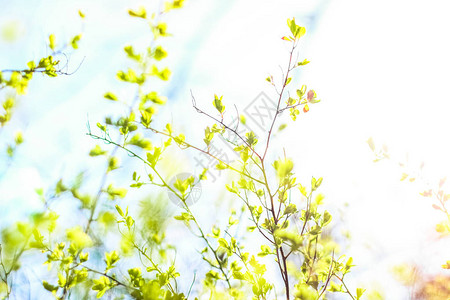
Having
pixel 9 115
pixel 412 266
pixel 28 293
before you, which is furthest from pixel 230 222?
pixel 412 266

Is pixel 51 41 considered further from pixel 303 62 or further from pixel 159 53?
pixel 303 62

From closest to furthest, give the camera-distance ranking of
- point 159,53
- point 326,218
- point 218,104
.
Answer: point 159,53 < point 326,218 < point 218,104

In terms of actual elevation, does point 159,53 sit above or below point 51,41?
below

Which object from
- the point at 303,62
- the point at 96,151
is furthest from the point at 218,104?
the point at 96,151

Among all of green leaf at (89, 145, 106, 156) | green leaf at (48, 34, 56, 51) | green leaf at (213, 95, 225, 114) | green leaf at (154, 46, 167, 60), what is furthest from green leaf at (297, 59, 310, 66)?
green leaf at (48, 34, 56, 51)

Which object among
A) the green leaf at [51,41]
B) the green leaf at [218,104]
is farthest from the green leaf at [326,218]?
the green leaf at [51,41]

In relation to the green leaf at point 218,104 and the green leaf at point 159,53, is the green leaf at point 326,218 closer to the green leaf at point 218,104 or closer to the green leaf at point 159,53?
the green leaf at point 218,104

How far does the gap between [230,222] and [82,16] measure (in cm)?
100

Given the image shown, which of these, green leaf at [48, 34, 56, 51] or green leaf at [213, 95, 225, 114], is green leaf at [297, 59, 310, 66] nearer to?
green leaf at [213, 95, 225, 114]

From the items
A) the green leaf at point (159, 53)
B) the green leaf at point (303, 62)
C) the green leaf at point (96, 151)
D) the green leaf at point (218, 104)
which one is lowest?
the green leaf at point (96, 151)

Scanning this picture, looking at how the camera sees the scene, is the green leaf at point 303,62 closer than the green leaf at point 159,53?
No

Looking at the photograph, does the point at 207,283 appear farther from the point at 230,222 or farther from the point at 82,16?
the point at 82,16

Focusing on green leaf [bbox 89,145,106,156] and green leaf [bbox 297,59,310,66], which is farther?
green leaf [bbox 297,59,310,66]

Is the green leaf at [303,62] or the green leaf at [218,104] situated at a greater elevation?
the green leaf at [303,62]
